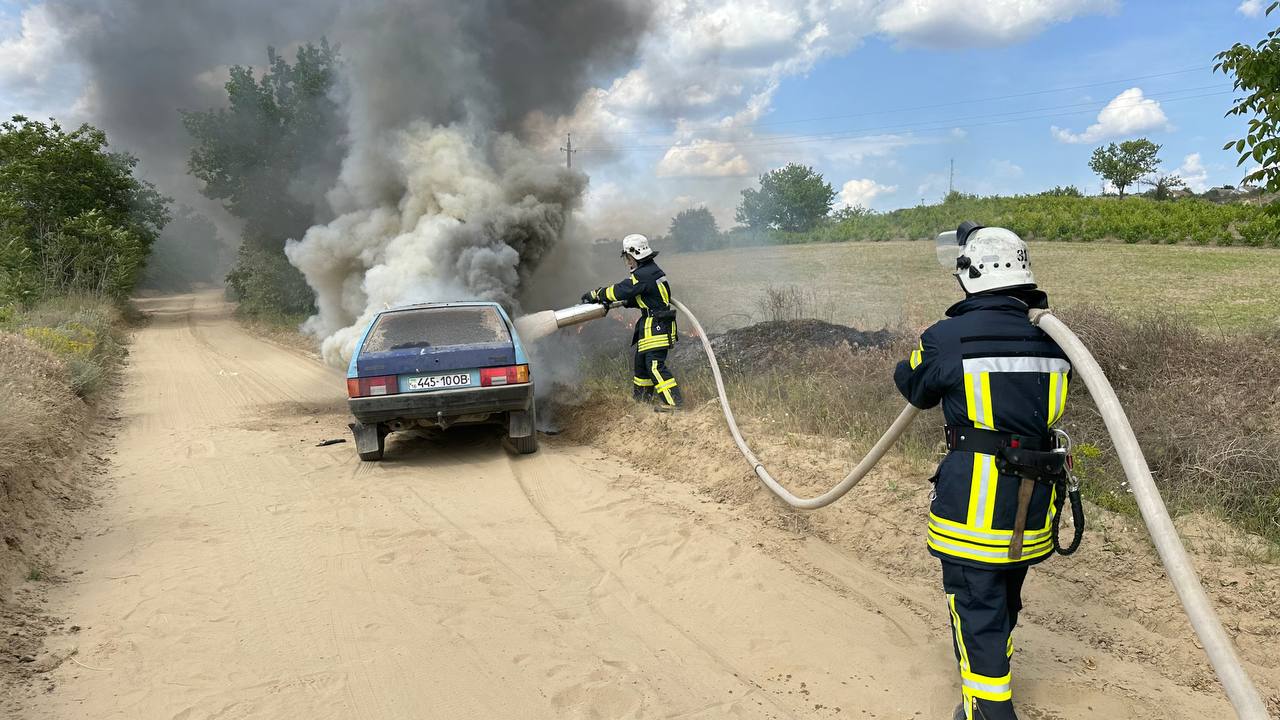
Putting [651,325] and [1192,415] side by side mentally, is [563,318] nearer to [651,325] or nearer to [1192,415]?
[651,325]

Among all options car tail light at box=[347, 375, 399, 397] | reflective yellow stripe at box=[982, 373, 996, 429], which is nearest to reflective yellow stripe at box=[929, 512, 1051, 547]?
reflective yellow stripe at box=[982, 373, 996, 429]

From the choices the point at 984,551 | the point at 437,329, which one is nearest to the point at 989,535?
the point at 984,551

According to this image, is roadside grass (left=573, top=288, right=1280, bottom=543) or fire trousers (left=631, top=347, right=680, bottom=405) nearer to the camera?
roadside grass (left=573, top=288, right=1280, bottom=543)

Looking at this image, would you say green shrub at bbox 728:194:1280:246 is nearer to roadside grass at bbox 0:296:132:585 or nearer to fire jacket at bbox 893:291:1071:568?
roadside grass at bbox 0:296:132:585

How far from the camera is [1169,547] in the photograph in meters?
2.37

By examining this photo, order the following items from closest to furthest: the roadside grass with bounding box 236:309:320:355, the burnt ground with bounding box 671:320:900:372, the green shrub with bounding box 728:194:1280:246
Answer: the burnt ground with bounding box 671:320:900:372
the roadside grass with bounding box 236:309:320:355
the green shrub with bounding box 728:194:1280:246

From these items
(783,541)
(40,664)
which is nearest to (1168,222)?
(783,541)

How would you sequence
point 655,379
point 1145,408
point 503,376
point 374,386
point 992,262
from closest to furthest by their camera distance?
point 992,262, point 1145,408, point 374,386, point 503,376, point 655,379

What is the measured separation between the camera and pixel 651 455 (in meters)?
7.19

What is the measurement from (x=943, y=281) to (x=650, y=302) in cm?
1407

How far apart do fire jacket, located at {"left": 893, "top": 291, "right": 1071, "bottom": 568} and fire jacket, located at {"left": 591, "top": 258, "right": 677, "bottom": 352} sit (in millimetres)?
5325

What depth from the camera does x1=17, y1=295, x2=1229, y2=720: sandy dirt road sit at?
334cm

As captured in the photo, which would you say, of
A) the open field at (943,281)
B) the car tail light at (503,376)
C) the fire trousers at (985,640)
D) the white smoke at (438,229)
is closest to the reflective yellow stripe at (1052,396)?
the fire trousers at (985,640)

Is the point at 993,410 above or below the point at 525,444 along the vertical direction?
above
